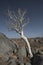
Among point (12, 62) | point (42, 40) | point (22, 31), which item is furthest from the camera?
point (42, 40)

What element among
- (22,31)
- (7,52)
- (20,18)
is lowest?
(7,52)

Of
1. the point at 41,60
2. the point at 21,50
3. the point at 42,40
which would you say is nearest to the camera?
the point at 41,60

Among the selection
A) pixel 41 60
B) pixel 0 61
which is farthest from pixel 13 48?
pixel 41 60

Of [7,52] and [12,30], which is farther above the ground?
[12,30]

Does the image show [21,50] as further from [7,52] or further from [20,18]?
[20,18]

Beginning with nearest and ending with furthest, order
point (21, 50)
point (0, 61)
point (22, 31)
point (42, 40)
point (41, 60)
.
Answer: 1. point (41, 60)
2. point (0, 61)
3. point (22, 31)
4. point (21, 50)
5. point (42, 40)

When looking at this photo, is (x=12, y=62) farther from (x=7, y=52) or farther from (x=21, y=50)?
(x=21, y=50)

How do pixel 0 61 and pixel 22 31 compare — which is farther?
pixel 22 31

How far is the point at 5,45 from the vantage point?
1271 inches

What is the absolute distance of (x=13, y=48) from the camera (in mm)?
34562

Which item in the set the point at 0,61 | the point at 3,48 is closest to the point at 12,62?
the point at 0,61

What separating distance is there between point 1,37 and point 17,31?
4049 mm

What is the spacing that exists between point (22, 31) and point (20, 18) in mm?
2452

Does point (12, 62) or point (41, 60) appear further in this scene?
point (12, 62)
